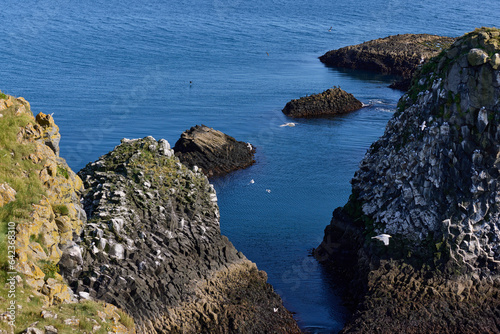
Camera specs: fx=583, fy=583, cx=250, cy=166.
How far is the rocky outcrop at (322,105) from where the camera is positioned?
3268 inches

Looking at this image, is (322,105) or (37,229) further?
(322,105)

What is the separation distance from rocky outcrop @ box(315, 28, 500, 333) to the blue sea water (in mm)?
4210

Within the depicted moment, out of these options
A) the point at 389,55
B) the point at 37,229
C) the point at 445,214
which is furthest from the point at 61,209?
the point at 389,55

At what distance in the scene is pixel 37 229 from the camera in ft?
76.7

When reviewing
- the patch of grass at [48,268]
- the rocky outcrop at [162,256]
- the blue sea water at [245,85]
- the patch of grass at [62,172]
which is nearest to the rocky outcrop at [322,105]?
the blue sea water at [245,85]

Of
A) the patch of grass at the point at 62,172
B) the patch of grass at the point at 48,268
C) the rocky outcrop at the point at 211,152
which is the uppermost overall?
the patch of grass at the point at 62,172

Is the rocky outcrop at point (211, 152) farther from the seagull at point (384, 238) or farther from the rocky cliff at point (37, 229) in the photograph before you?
the rocky cliff at point (37, 229)

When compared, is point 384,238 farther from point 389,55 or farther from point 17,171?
point 389,55

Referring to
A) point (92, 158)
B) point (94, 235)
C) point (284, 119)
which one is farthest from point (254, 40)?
point (94, 235)

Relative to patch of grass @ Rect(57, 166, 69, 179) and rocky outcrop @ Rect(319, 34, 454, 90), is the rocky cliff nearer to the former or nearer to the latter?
patch of grass @ Rect(57, 166, 69, 179)

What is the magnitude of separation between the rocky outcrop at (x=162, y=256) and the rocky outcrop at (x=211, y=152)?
88.9ft

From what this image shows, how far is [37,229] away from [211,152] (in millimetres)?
40549

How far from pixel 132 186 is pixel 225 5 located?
540ft

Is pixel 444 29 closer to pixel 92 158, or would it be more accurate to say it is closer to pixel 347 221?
pixel 92 158
